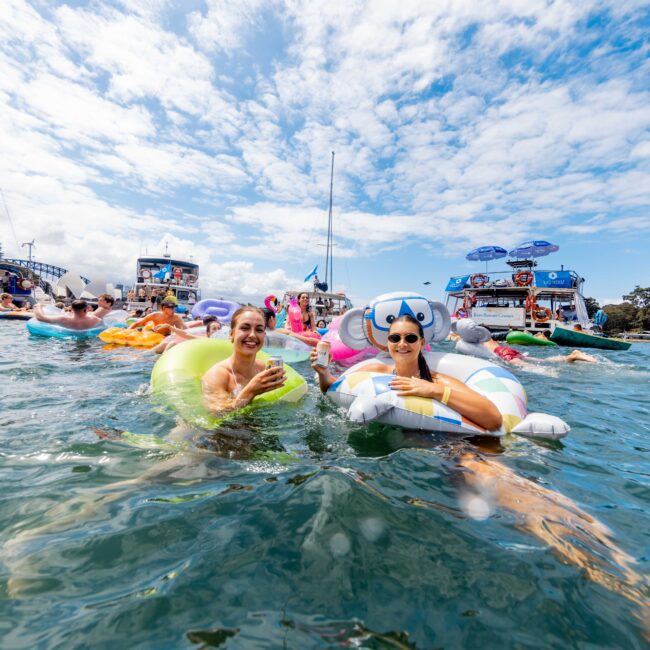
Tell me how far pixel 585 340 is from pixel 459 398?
48.3 ft

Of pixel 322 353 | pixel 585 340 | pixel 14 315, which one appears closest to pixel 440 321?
pixel 322 353

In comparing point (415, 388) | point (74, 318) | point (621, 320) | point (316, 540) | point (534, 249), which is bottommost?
point (316, 540)

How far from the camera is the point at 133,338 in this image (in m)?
8.38

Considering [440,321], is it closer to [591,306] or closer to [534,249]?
[534,249]

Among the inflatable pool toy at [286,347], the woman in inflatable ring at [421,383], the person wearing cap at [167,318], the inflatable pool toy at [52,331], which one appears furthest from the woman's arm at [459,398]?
the inflatable pool toy at [52,331]

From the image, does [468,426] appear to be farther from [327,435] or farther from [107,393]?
[107,393]

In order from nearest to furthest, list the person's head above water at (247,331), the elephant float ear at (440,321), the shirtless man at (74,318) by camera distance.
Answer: the person's head above water at (247,331) → the elephant float ear at (440,321) → the shirtless man at (74,318)

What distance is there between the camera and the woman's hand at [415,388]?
9.34 feet

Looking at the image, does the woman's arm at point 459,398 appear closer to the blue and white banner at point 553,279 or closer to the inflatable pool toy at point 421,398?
the inflatable pool toy at point 421,398

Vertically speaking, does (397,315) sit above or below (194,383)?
above

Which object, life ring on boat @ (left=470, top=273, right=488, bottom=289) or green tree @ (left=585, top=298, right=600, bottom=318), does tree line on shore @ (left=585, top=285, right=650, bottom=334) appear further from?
life ring on boat @ (left=470, top=273, right=488, bottom=289)

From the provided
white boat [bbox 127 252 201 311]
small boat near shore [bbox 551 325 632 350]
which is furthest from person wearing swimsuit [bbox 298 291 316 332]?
white boat [bbox 127 252 201 311]

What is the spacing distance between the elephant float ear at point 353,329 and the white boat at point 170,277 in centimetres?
3178

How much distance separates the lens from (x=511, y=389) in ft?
10.7
